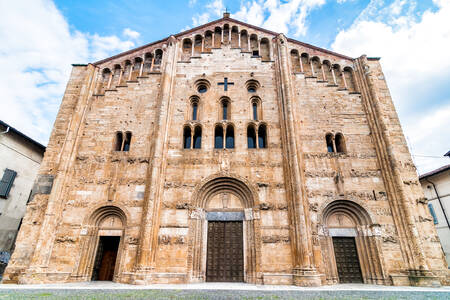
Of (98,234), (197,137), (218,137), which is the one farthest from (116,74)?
(98,234)

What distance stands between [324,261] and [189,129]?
1041cm

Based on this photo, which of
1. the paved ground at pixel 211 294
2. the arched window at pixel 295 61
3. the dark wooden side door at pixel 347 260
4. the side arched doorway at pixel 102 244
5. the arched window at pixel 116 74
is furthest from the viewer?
the arched window at pixel 116 74

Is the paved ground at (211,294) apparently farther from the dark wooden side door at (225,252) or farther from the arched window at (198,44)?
the arched window at (198,44)

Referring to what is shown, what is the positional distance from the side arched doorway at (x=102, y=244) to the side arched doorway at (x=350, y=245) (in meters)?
10.6

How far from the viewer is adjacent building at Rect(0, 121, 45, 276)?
15.4m

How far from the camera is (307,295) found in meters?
8.01

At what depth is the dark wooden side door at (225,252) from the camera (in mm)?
11414

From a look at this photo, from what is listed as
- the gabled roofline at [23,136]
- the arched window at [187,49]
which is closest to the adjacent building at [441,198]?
the arched window at [187,49]

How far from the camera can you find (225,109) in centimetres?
1538

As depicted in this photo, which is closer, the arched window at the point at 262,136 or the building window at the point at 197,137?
the arched window at the point at 262,136

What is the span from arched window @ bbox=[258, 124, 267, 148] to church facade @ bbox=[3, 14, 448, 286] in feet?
0.51

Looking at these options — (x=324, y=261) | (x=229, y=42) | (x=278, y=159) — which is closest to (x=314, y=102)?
(x=278, y=159)

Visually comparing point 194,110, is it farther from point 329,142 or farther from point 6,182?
point 6,182

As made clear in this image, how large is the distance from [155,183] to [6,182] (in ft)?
38.2
